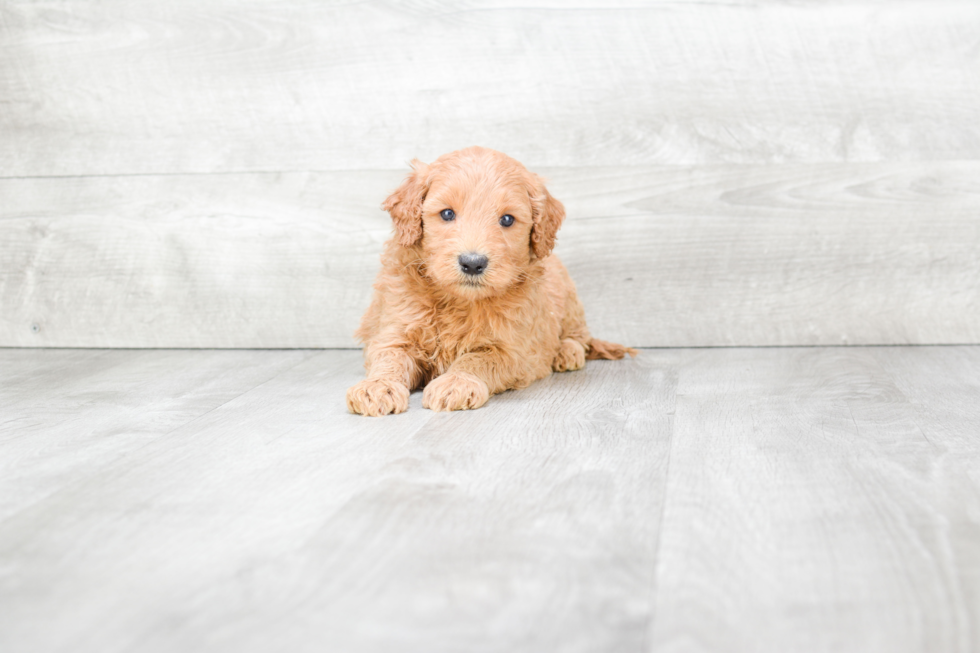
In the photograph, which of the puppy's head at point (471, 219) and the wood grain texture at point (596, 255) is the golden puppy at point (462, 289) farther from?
the wood grain texture at point (596, 255)

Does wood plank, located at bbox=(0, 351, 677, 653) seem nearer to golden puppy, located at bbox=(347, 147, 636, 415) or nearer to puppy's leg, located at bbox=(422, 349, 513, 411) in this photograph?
puppy's leg, located at bbox=(422, 349, 513, 411)

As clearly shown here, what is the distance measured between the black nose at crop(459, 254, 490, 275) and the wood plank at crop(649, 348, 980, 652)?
1.99 feet

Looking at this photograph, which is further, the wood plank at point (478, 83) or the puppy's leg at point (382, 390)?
the wood plank at point (478, 83)

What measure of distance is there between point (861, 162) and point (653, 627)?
2403 mm

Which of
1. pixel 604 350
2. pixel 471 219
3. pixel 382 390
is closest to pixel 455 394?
pixel 382 390

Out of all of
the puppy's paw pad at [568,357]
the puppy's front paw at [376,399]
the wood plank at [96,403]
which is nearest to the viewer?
the wood plank at [96,403]

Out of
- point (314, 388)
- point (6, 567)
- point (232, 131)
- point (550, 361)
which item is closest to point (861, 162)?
point (550, 361)

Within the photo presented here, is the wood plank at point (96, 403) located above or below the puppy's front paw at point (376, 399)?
below

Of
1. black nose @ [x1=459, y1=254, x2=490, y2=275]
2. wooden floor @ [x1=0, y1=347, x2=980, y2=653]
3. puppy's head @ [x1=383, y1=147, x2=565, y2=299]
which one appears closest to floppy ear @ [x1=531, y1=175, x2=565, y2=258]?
puppy's head @ [x1=383, y1=147, x2=565, y2=299]

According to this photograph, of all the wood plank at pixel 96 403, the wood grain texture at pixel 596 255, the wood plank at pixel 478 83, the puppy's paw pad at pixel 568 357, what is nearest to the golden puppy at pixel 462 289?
the puppy's paw pad at pixel 568 357

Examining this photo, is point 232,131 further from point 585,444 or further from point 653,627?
point 653,627

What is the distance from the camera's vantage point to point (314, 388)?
257 cm

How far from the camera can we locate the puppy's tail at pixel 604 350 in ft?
9.79

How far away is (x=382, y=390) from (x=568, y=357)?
76 cm
